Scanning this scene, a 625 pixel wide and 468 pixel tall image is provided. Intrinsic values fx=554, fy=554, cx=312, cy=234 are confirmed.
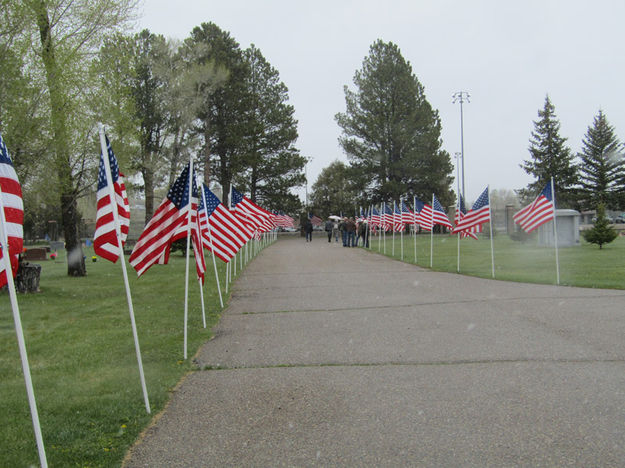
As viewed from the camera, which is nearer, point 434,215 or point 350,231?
point 434,215

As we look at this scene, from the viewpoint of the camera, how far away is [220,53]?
4384 centimetres

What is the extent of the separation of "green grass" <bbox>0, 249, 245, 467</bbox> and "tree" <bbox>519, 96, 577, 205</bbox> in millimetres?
56175

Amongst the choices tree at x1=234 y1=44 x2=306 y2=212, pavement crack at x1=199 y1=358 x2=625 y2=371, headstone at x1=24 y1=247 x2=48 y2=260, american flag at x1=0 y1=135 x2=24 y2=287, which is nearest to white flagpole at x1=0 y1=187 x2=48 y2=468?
american flag at x1=0 y1=135 x2=24 y2=287

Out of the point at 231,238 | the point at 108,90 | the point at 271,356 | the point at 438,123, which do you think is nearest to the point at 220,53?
the point at 438,123

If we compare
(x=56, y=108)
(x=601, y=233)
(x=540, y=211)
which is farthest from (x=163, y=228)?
(x=601, y=233)

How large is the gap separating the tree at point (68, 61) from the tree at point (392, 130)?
41.2 m

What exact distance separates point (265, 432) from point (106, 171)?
110 inches

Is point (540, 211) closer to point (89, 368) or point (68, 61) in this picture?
point (89, 368)

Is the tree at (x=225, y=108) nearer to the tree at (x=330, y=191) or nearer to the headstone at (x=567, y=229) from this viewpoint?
the tree at (x=330, y=191)

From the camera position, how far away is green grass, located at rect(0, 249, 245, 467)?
4402mm

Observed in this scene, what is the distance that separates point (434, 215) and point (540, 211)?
262 inches

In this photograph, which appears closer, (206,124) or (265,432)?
(265,432)

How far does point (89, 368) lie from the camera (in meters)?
6.65

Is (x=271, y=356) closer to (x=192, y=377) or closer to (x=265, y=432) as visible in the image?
(x=192, y=377)
